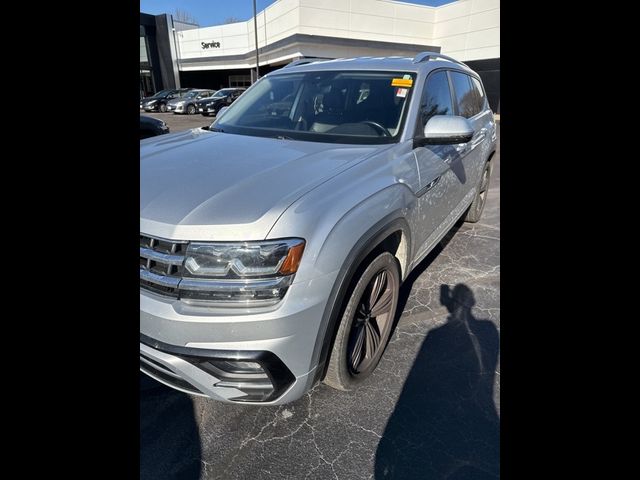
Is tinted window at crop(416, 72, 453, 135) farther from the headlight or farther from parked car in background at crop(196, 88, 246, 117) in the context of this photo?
parked car in background at crop(196, 88, 246, 117)

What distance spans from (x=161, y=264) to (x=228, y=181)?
0.52 metres

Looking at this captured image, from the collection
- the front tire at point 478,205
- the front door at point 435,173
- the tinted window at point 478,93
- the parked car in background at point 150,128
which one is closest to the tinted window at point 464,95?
the tinted window at point 478,93

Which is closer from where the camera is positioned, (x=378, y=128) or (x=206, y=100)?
(x=378, y=128)

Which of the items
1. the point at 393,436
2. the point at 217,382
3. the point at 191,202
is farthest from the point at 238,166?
the point at 393,436

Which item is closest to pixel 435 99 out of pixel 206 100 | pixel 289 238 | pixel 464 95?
pixel 464 95

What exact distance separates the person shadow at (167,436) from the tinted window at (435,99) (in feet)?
7.43

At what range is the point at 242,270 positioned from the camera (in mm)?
1570

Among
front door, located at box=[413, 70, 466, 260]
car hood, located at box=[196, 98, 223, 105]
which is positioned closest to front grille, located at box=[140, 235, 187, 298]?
front door, located at box=[413, 70, 466, 260]

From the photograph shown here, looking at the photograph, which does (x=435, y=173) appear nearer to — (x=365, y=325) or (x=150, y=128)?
(x=365, y=325)

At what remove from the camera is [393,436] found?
2.00 m

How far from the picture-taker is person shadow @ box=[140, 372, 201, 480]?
184cm
